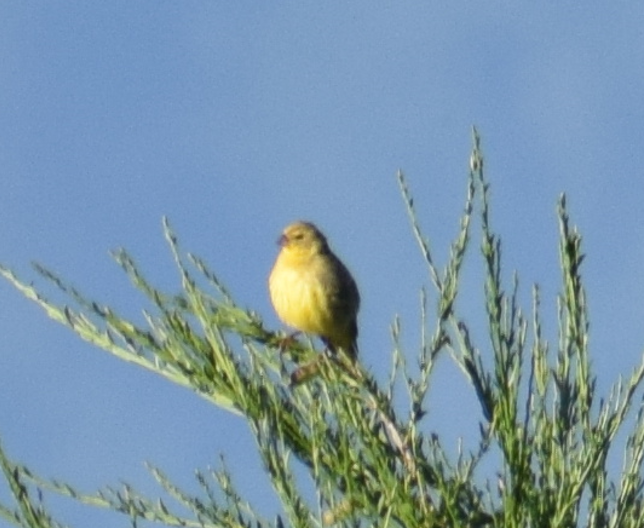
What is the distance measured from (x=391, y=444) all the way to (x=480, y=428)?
0.22 m

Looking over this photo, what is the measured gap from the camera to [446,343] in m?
3.66

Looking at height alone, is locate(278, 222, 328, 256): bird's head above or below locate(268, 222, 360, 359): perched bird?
above

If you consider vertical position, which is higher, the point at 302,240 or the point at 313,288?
the point at 302,240

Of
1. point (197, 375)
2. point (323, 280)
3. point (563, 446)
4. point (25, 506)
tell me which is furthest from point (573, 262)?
point (323, 280)

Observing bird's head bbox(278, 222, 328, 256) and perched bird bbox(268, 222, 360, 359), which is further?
bird's head bbox(278, 222, 328, 256)

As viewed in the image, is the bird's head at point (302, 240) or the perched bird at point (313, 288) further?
the bird's head at point (302, 240)

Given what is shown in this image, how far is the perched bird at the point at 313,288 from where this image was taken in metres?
8.05

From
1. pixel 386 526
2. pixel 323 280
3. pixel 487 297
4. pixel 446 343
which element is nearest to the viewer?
pixel 386 526

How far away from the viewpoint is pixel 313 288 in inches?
328

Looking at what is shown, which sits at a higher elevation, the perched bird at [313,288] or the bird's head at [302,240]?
the bird's head at [302,240]

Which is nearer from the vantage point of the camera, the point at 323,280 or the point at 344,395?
the point at 344,395

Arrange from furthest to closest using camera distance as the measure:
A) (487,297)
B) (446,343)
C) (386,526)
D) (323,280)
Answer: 1. (323,280)
2. (446,343)
3. (487,297)
4. (386,526)

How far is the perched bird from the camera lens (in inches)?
317

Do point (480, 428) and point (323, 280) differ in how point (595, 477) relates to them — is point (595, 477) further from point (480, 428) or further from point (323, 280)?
point (323, 280)
